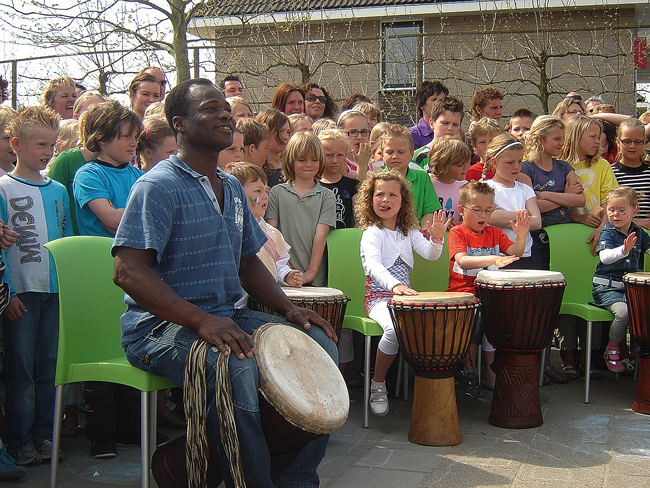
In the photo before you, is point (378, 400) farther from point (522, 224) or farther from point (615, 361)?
point (615, 361)

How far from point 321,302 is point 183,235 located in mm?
1300

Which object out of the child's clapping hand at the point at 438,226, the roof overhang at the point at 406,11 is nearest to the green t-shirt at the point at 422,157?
the child's clapping hand at the point at 438,226

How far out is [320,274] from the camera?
4.44 meters

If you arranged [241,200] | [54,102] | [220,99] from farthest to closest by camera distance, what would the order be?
[54,102]
[241,200]
[220,99]

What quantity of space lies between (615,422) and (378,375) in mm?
1443

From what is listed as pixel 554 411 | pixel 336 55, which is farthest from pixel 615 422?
pixel 336 55

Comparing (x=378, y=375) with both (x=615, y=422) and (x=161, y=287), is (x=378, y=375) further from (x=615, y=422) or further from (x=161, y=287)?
(x=161, y=287)

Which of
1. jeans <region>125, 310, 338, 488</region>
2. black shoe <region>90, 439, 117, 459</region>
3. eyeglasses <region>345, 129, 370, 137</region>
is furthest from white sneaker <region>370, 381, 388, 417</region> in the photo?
eyeglasses <region>345, 129, 370, 137</region>

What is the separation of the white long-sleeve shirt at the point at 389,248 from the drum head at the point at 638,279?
48.9 inches

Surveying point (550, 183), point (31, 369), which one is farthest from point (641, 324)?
point (31, 369)

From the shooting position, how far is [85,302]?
296cm

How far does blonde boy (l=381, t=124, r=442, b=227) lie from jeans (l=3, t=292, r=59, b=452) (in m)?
2.52

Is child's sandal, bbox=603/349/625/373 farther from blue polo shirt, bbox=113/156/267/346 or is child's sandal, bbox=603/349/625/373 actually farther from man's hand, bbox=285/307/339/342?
blue polo shirt, bbox=113/156/267/346

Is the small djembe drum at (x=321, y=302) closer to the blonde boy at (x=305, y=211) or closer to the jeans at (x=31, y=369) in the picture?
the blonde boy at (x=305, y=211)
